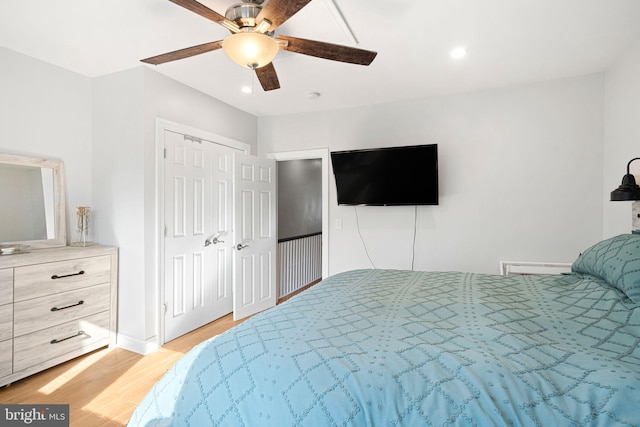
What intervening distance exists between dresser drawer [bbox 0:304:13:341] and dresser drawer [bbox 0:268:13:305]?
4 cm

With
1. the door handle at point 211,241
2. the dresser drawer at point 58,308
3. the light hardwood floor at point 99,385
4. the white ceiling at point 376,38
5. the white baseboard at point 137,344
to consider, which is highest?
the white ceiling at point 376,38

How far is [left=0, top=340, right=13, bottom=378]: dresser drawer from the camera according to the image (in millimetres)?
2133

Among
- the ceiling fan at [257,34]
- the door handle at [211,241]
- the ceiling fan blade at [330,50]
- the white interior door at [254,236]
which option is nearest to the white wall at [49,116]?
the door handle at [211,241]

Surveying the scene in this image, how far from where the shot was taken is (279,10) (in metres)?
1.42

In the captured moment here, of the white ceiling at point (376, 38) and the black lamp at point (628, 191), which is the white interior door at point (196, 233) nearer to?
the white ceiling at point (376, 38)

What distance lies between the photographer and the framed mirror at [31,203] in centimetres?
247

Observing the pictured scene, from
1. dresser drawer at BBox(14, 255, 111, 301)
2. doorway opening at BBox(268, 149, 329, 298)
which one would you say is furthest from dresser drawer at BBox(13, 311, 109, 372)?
doorway opening at BBox(268, 149, 329, 298)

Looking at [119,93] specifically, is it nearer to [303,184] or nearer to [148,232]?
[148,232]

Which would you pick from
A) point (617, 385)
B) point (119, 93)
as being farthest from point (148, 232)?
point (617, 385)

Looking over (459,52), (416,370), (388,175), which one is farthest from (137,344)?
(459,52)

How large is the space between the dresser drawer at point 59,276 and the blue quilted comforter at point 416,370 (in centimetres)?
198

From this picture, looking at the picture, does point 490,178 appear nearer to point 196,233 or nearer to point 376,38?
point 376,38

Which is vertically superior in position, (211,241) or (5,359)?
(211,241)

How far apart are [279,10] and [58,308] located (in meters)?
2.72
